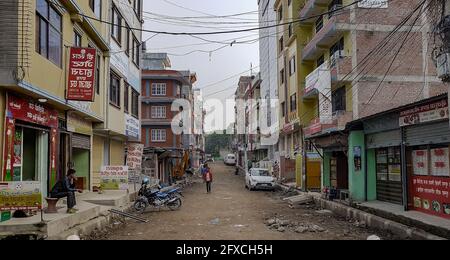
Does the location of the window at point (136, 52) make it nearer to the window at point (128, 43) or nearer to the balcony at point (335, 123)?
the window at point (128, 43)

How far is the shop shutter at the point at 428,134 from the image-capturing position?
451 inches

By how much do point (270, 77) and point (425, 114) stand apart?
35.2m

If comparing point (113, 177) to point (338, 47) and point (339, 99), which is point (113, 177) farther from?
point (338, 47)

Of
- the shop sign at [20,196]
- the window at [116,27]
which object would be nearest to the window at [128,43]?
the window at [116,27]

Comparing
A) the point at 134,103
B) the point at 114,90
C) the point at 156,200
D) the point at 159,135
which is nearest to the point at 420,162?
the point at 156,200

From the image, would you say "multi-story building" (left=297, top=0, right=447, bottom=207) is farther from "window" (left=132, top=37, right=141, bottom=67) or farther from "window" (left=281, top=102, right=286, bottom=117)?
"window" (left=281, top=102, right=286, bottom=117)

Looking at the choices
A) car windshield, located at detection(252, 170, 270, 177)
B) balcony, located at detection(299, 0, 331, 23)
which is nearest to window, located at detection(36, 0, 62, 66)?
balcony, located at detection(299, 0, 331, 23)

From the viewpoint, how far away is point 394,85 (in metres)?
23.6

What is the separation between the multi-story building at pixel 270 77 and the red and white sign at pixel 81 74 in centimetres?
2815

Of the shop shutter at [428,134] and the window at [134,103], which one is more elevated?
Result: the window at [134,103]

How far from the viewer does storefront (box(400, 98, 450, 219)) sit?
37.6 ft

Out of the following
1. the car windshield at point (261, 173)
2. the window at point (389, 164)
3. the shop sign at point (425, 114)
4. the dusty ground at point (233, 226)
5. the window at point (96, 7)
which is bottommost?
the dusty ground at point (233, 226)

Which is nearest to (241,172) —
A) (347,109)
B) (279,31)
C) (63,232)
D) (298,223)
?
(279,31)
